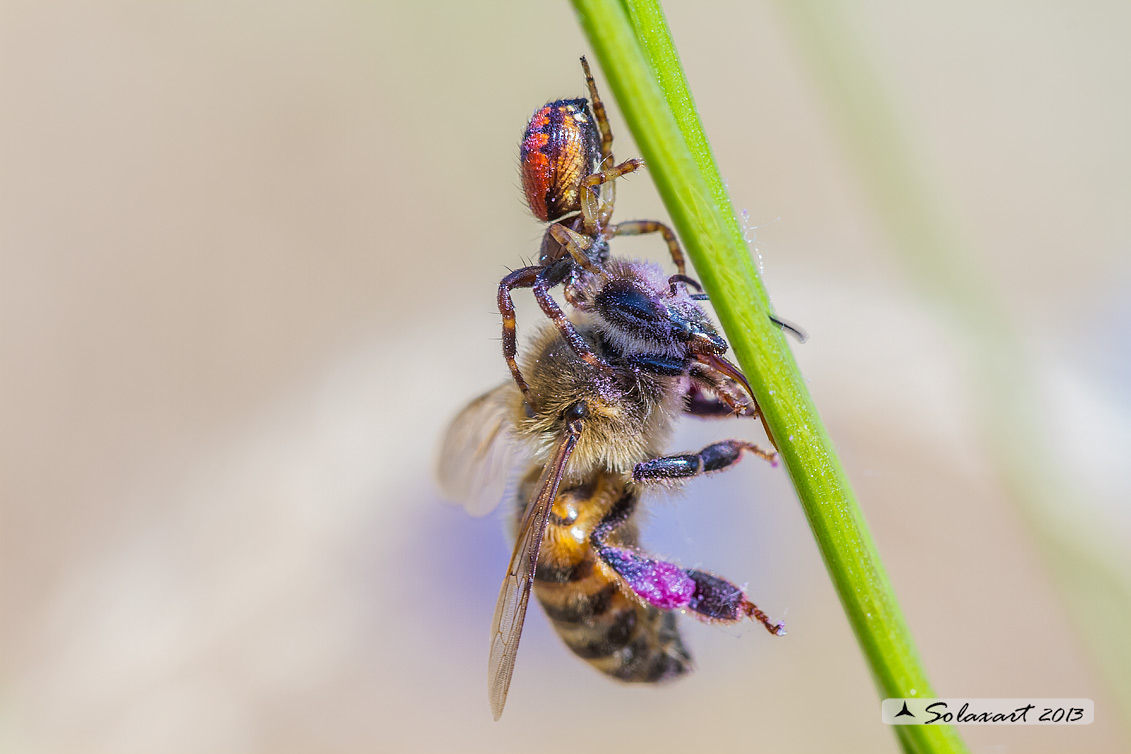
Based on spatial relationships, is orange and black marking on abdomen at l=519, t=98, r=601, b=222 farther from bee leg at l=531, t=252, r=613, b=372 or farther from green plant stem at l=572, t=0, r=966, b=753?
green plant stem at l=572, t=0, r=966, b=753

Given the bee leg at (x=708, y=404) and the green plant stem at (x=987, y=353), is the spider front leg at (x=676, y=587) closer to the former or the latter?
the bee leg at (x=708, y=404)

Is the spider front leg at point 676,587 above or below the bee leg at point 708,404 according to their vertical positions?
below

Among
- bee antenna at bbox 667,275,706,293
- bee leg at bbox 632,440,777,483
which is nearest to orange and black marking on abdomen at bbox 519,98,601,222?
bee antenna at bbox 667,275,706,293

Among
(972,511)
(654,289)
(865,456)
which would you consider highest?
(654,289)

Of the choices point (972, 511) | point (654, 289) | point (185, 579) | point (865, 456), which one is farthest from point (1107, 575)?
point (185, 579)

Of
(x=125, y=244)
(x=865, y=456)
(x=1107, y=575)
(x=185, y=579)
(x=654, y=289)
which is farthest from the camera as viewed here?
(x=125, y=244)

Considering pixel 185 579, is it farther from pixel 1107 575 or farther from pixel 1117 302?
pixel 1117 302

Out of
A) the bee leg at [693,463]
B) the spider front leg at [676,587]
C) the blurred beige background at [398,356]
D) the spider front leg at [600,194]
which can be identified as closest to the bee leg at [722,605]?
the spider front leg at [676,587]
